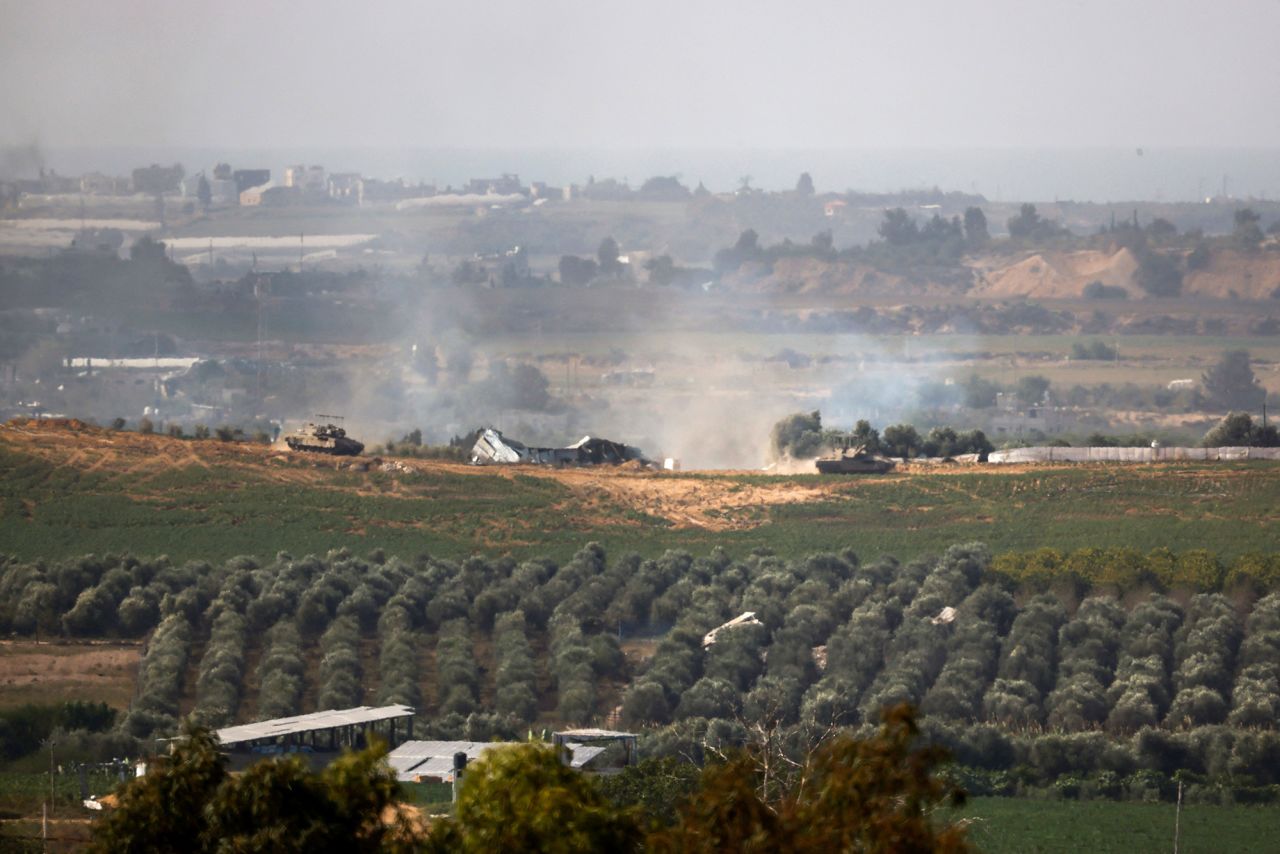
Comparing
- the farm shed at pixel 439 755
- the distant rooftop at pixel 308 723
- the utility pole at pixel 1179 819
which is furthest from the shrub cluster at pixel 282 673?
the utility pole at pixel 1179 819

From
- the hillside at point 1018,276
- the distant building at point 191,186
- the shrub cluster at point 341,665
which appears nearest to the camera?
the shrub cluster at point 341,665

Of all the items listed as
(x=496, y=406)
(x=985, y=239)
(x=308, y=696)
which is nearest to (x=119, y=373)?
(x=496, y=406)

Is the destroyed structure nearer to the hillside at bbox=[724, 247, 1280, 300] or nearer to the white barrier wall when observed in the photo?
the white barrier wall

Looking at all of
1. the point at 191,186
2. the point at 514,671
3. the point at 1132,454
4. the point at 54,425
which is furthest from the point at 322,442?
the point at 191,186

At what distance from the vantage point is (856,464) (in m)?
78.0

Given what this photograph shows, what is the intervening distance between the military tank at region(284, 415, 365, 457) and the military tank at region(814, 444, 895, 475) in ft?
49.1

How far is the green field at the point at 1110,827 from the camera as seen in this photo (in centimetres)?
4247

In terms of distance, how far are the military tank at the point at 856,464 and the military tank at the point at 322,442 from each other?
589 inches

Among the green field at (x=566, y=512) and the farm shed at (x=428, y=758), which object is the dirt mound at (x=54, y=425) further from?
the farm shed at (x=428, y=758)

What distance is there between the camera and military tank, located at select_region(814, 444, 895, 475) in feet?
256

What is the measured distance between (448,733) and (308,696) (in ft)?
14.9

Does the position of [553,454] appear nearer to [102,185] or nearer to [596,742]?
[596,742]

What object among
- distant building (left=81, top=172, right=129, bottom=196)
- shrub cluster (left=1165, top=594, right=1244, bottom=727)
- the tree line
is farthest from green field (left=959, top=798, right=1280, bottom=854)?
distant building (left=81, top=172, right=129, bottom=196)

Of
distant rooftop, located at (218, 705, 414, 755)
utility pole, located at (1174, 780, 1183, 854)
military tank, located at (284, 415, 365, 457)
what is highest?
military tank, located at (284, 415, 365, 457)
